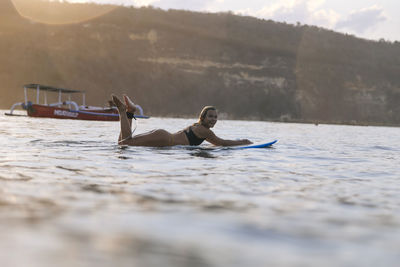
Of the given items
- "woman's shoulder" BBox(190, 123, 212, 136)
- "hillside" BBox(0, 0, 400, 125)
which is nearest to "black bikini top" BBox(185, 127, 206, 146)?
"woman's shoulder" BBox(190, 123, 212, 136)

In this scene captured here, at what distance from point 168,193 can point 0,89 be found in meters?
57.9

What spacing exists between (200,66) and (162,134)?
173 feet

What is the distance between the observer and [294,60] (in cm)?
6469

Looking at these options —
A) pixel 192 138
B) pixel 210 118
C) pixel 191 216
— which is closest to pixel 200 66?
pixel 192 138

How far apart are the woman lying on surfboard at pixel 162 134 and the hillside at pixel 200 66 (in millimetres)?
47800

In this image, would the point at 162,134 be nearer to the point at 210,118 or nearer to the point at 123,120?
the point at 123,120

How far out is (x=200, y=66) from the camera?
61.0 m

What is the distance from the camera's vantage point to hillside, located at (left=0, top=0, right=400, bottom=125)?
57656mm

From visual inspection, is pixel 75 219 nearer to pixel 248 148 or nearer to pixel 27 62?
pixel 248 148

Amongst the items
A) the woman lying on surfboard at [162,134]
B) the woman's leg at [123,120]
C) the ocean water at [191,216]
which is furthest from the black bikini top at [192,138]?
the ocean water at [191,216]

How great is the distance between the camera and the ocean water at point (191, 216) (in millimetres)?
2344

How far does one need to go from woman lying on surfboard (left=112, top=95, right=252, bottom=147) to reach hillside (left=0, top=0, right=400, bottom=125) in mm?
47800

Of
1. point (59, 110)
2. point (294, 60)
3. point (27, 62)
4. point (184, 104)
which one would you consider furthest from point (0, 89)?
point (294, 60)

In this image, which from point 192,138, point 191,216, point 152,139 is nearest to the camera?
point 191,216
